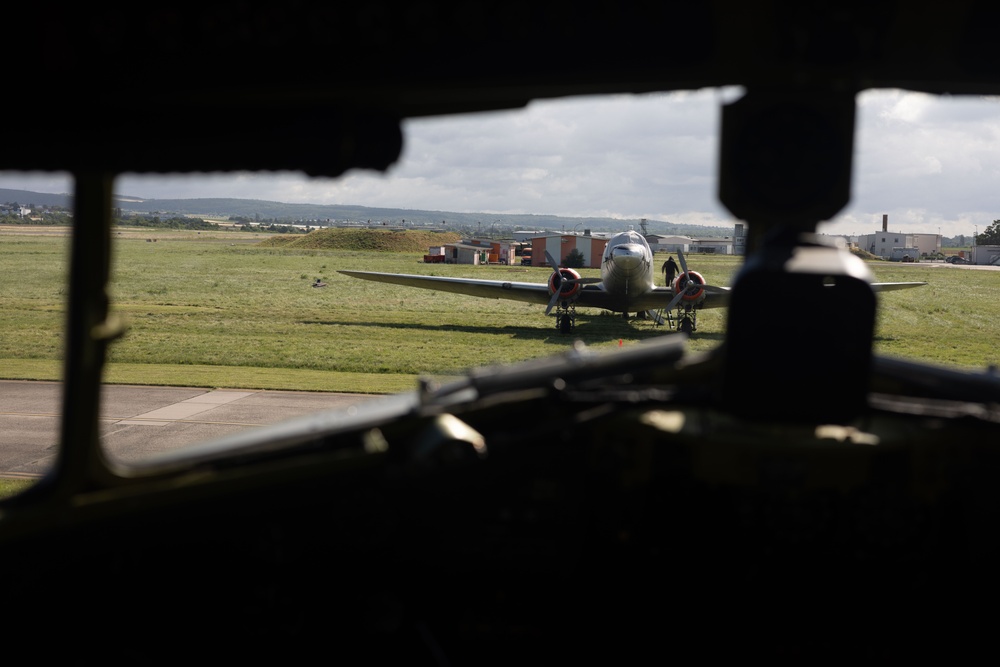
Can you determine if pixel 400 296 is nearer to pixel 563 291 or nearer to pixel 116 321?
pixel 563 291

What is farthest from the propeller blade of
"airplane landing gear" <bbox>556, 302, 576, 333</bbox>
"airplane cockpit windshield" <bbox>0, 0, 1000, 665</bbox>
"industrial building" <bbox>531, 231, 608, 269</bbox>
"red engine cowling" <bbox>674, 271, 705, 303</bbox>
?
"airplane cockpit windshield" <bbox>0, 0, 1000, 665</bbox>

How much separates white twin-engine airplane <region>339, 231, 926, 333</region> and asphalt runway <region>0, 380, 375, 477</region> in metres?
11.0

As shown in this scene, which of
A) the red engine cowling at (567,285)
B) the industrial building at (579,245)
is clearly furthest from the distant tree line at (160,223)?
the red engine cowling at (567,285)

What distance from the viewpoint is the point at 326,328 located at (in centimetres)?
2458

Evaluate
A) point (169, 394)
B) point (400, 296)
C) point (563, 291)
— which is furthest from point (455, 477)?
point (400, 296)

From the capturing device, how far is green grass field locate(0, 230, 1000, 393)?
1847 centimetres

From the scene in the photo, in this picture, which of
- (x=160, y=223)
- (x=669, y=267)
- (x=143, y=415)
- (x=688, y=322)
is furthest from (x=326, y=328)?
(x=160, y=223)

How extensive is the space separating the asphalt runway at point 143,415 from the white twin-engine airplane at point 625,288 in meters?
11.0

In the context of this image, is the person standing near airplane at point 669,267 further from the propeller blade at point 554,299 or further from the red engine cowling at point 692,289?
the propeller blade at point 554,299

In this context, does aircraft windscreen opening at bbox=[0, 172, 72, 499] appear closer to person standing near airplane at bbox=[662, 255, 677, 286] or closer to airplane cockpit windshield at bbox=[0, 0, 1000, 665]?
airplane cockpit windshield at bbox=[0, 0, 1000, 665]

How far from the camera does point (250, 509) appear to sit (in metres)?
2.23

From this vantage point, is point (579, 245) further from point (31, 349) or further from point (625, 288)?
point (31, 349)

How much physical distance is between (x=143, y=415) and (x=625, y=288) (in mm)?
16321

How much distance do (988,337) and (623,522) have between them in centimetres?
2474
